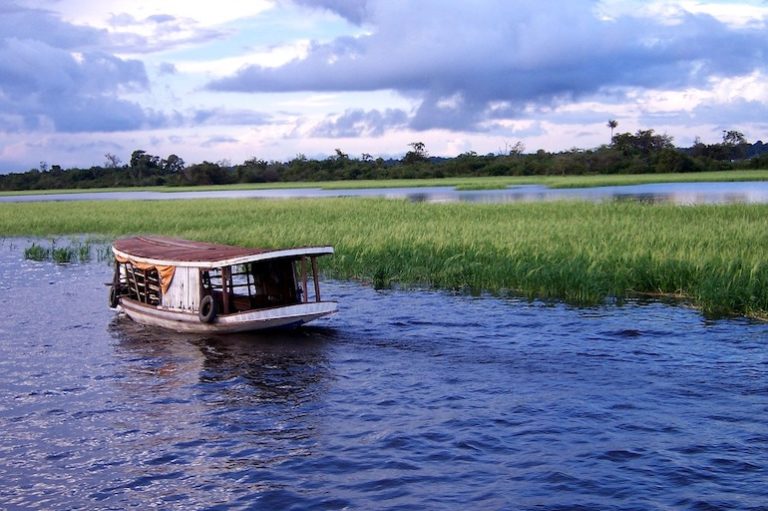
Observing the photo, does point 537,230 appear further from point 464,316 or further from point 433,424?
point 433,424

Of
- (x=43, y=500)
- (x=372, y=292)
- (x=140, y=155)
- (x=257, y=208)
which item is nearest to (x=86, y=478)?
(x=43, y=500)

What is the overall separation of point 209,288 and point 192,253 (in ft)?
2.64

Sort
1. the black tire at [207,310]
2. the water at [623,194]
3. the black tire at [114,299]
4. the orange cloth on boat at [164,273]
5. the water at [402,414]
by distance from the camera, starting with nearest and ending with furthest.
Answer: the water at [402,414]
the black tire at [207,310]
the orange cloth on boat at [164,273]
the black tire at [114,299]
the water at [623,194]

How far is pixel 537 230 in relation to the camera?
26047 mm

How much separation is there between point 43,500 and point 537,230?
767 inches

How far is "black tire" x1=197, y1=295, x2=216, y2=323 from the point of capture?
15.9 m

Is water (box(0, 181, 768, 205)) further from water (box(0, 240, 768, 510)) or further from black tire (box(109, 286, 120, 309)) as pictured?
black tire (box(109, 286, 120, 309))

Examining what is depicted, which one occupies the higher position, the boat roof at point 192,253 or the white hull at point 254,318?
the boat roof at point 192,253

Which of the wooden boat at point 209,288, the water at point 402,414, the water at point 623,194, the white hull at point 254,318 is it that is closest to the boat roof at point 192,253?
the wooden boat at point 209,288

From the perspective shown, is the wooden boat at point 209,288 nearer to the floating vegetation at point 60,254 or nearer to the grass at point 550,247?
the grass at point 550,247

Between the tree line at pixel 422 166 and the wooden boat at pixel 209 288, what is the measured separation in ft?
282


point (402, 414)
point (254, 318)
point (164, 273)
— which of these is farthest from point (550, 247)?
point (402, 414)

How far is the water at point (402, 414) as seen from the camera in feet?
28.3

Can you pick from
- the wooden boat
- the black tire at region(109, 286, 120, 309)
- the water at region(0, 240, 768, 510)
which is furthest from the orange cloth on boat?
the black tire at region(109, 286, 120, 309)
